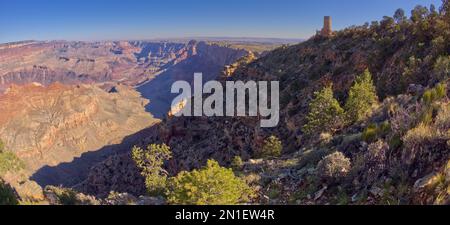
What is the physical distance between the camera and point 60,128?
11081 centimetres

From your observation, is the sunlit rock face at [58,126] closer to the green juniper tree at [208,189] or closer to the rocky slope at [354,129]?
the rocky slope at [354,129]

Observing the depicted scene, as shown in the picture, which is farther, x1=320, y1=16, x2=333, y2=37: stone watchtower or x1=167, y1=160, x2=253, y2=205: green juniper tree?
x1=320, y1=16, x2=333, y2=37: stone watchtower

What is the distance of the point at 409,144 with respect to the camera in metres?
8.21

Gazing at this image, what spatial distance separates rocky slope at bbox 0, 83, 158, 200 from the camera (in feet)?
298

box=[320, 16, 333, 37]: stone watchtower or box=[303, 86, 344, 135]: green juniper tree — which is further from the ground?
box=[320, 16, 333, 37]: stone watchtower

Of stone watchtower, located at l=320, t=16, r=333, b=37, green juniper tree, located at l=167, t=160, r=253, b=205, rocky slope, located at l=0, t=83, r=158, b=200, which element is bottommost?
rocky slope, located at l=0, t=83, r=158, b=200

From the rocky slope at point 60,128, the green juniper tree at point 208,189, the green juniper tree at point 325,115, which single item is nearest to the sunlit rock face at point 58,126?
the rocky slope at point 60,128

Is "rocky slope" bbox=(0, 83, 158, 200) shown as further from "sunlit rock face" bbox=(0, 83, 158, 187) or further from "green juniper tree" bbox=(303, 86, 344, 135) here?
"green juniper tree" bbox=(303, 86, 344, 135)

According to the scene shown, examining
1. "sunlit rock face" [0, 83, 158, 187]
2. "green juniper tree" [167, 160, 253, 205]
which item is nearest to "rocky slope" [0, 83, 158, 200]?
"sunlit rock face" [0, 83, 158, 187]

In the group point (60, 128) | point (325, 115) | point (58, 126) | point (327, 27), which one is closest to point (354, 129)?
point (325, 115)

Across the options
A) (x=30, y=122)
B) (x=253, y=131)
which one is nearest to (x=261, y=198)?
(x=253, y=131)

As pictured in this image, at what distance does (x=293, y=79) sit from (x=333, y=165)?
29.2 meters

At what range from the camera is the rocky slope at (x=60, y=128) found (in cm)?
9094
